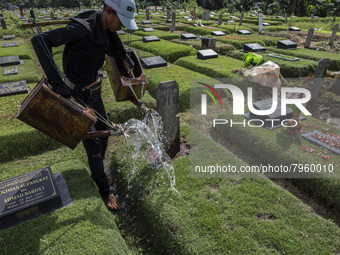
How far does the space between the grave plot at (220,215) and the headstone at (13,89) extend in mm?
4833

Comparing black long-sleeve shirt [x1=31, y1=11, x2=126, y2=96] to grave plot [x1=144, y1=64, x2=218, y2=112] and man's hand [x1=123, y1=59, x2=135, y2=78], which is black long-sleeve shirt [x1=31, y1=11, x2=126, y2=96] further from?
grave plot [x1=144, y1=64, x2=218, y2=112]

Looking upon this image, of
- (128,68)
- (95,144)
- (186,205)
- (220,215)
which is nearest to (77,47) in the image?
(128,68)

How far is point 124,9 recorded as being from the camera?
254 cm

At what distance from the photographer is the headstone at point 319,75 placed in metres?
7.27

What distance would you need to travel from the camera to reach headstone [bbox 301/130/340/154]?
4.75 m

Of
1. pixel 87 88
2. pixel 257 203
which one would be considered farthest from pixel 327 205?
pixel 87 88

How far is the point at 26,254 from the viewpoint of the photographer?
269 centimetres

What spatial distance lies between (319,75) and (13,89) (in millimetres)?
9712

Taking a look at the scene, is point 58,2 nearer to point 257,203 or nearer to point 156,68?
point 156,68

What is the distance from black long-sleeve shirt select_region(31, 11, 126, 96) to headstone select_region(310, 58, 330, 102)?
689 centimetres

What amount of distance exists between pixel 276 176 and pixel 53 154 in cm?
468

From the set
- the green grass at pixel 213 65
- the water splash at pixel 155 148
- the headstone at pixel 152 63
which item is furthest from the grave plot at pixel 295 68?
the water splash at pixel 155 148

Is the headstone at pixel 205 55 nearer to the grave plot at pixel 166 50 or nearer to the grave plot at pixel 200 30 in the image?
the grave plot at pixel 166 50

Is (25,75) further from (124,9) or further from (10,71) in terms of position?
(124,9)
